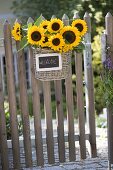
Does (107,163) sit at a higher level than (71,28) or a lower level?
lower

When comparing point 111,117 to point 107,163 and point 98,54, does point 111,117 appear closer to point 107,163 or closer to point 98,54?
point 107,163

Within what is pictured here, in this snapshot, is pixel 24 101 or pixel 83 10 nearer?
pixel 24 101

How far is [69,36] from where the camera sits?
5152 mm

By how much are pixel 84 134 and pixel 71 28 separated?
5.31ft

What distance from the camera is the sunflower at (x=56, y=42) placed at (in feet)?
16.7

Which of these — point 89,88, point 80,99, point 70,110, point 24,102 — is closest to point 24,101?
point 24,102

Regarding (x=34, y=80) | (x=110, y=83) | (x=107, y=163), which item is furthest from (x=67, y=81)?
(x=107, y=163)

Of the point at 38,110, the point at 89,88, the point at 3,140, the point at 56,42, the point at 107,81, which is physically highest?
the point at 56,42

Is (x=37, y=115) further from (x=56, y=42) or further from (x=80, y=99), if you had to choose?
(x=56, y=42)

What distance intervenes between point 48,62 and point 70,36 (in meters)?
0.46

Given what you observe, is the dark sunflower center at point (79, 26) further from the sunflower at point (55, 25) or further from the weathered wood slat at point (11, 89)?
the weathered wood slat at point (11, 89)

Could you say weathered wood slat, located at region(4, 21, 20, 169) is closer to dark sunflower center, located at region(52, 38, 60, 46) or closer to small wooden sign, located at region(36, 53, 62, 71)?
small wooden sign, located at region(36, 53, 62, 71)

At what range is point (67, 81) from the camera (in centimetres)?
577

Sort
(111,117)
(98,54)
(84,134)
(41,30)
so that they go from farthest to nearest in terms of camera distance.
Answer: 1. (98,54)
2. (84,134)
3. (111,117)
4. (41,30)
